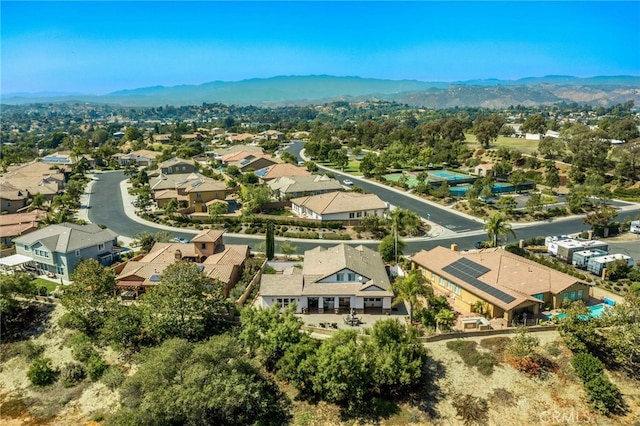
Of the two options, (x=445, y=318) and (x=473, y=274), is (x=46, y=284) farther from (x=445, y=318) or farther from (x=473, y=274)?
(x=473, y=274)

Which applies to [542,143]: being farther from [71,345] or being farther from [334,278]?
[71,345]

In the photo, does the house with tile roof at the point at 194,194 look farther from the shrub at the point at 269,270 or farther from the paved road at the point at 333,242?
the shrub at the point at 269,270

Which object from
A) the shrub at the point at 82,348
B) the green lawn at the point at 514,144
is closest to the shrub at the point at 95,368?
the shrub at the point at 82,348

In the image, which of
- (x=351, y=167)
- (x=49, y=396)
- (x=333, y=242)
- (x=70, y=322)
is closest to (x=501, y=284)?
(x=333, y=242)

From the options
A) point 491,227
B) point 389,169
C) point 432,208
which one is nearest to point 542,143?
point 389,169

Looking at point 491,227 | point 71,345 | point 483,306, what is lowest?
point 71,345

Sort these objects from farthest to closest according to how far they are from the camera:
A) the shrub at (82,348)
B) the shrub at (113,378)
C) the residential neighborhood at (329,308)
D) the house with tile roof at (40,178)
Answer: the house with tile roof at (40,178), the shrub at (82,348), the shrub at (113,378), the residential neighborhood at (329,308)
